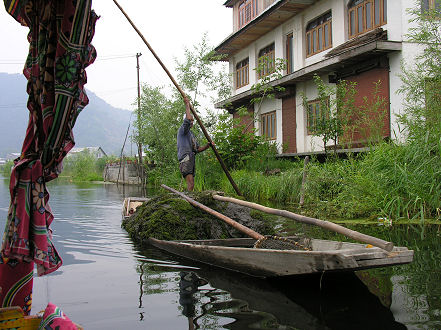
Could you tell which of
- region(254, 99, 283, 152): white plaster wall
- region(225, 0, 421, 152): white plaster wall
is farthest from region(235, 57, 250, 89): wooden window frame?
region(254, 99, 283, 152): white plaster wall

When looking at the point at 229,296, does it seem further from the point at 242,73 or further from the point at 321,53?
the point at 242,73

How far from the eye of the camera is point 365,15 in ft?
42.6

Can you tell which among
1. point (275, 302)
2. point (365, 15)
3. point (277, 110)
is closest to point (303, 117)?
point (277, 110)

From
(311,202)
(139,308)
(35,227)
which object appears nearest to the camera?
(35,227)

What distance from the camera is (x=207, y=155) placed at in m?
16.2

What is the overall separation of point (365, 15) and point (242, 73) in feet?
29.0

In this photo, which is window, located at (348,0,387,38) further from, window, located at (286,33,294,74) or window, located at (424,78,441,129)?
window, located at (424,78,441,129)

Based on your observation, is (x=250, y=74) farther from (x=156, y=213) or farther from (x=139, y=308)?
(x=139, y=308)

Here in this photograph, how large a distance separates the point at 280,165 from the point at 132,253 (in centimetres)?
1001

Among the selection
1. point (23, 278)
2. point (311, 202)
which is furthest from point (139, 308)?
point (311, 202)

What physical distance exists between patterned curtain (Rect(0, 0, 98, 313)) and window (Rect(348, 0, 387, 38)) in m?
11.8

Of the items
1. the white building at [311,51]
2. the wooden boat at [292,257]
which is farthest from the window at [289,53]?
the wooden boat at [292,257]

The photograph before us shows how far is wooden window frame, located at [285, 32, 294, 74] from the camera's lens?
1708 cm

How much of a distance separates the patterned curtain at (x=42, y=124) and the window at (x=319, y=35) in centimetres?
1359
